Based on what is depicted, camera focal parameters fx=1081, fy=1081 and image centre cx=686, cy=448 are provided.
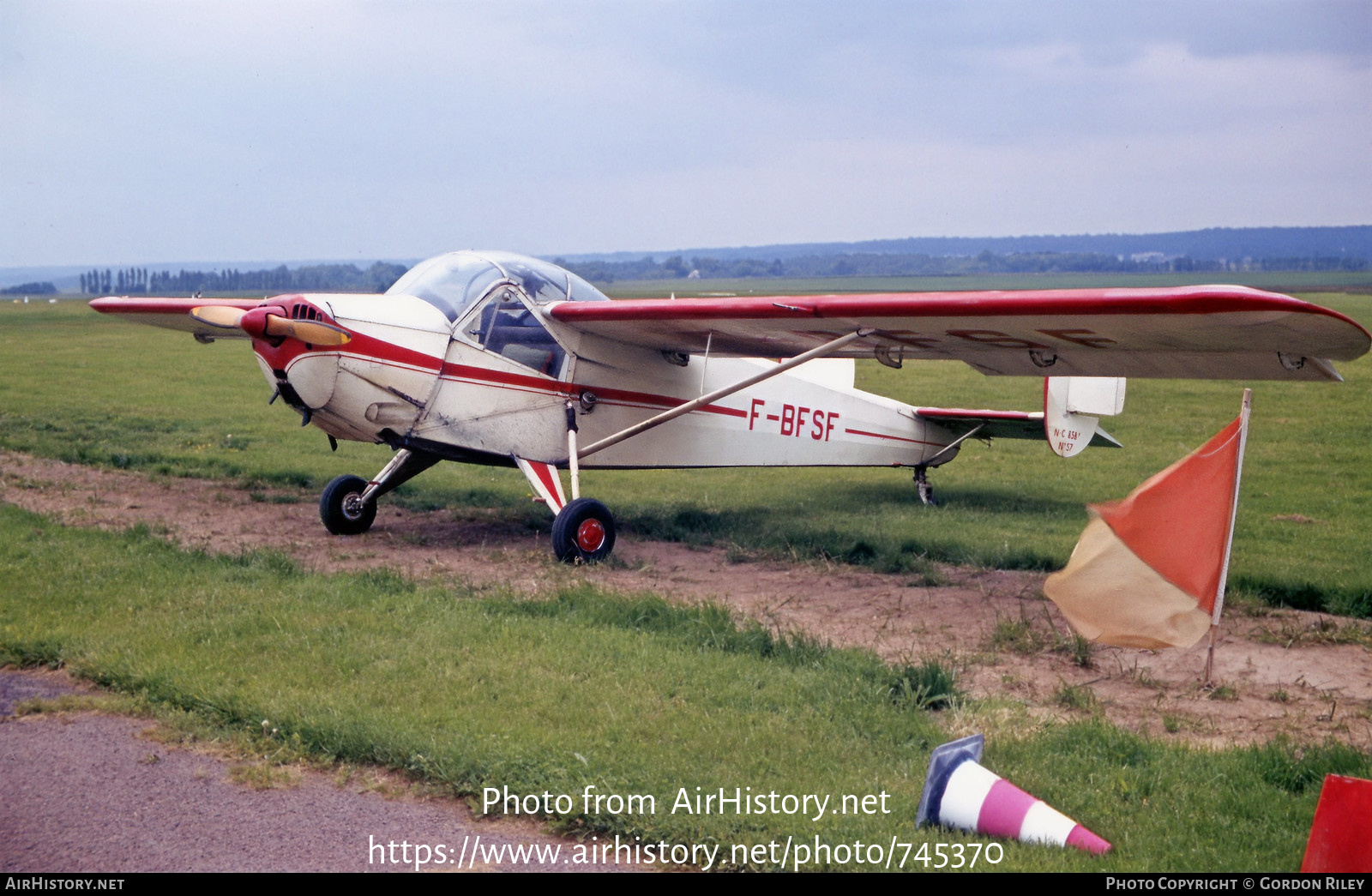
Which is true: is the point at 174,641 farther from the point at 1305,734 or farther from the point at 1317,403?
the point at 1317,403

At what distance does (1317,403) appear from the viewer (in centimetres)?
2045

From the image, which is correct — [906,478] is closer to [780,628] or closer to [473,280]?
[473,280]

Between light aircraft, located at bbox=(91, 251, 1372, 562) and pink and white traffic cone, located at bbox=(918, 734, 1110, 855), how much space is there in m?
3.36

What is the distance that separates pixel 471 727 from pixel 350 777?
578 millimetres

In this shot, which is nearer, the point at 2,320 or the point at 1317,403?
the point at 1317,403

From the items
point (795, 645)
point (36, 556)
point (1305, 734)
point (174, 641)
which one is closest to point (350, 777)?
point (174, 641)

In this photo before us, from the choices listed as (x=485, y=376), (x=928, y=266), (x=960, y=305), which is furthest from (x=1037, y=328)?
(x=928, y=266)

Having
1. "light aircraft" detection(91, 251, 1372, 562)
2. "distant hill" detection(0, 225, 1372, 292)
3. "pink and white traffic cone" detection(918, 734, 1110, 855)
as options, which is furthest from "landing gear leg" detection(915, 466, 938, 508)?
"distant hill" detection(0, 225, 1372, 292)

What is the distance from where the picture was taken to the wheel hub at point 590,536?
29.6 ft

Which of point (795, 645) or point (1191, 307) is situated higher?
point (1191, 307)

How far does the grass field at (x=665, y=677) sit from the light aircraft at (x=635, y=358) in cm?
114

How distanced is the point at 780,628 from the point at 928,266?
15765 cm

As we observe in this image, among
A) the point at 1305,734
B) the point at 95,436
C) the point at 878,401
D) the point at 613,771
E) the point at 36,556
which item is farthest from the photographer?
the point at 95,436

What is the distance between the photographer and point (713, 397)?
9.49 metres
